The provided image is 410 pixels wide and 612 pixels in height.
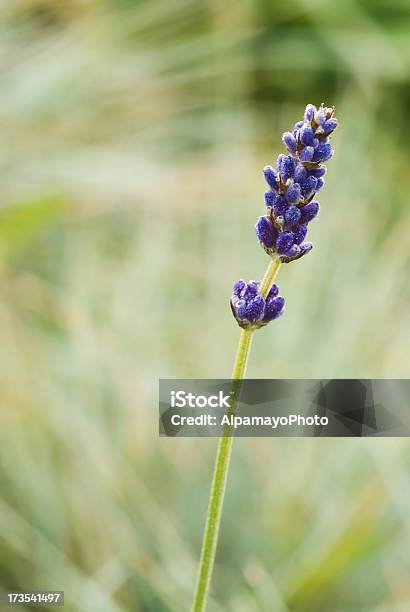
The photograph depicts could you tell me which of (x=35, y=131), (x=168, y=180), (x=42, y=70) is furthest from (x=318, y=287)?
(x=42, y=70)

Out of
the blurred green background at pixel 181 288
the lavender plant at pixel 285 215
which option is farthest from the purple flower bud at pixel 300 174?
the blurred green background at pixel 181 288

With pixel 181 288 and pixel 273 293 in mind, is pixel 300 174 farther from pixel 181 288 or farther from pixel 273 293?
pixel 181 288

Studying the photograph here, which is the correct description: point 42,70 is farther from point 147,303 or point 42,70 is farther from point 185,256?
point 147,303

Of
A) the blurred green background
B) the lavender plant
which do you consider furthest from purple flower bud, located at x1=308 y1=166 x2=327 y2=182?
the blurred green background
